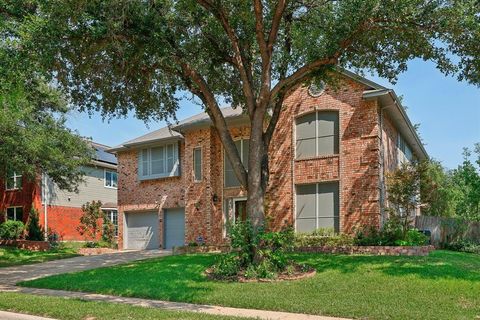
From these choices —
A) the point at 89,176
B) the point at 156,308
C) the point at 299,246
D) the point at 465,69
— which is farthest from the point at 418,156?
the point at 156,308

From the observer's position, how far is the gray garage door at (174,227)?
79.5ft

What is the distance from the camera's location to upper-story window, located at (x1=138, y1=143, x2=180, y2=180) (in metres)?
24.4

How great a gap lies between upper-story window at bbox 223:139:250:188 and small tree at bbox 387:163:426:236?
6.77 m

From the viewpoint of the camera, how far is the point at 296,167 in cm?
2002

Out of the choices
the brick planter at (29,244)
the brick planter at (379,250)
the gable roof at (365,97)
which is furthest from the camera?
the brick planter at (29,244)

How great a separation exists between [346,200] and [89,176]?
68.8 feet

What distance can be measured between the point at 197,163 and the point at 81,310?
47.1 ft

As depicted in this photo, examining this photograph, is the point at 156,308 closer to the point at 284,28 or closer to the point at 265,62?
the point at 265,62

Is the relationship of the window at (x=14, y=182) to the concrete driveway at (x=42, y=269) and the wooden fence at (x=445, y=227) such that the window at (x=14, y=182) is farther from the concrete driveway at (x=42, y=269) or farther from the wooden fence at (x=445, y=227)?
the wooden fence at (x=445, y=227)

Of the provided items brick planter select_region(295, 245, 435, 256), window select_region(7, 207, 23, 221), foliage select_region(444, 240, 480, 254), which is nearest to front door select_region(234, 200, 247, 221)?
brick planter select_region(295, 245, 435, 256)

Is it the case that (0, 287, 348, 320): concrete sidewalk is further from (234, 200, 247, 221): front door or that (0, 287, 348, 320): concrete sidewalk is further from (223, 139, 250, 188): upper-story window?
(223, 139, 250, 188): upper-story window

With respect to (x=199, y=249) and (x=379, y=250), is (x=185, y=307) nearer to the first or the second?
(x=379, y=250)

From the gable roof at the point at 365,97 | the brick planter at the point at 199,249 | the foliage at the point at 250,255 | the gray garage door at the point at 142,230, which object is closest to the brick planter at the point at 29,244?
the gray garage door at the point at 142,230

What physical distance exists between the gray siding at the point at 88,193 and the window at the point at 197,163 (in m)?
11.2
